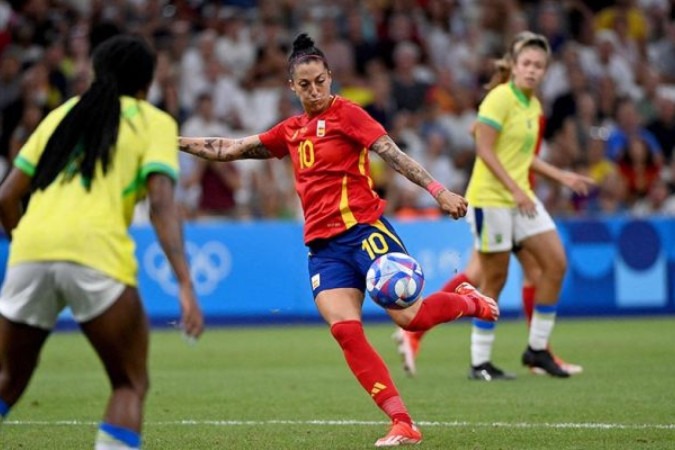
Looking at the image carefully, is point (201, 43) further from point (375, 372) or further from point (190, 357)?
point (375, 372)

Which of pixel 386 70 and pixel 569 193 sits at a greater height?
pixel 386 70

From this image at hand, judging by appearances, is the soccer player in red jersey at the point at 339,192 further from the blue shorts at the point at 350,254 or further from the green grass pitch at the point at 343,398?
the green grass pitch at the point at 343,398

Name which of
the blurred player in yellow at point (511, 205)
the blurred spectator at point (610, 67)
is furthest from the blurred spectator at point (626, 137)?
the blurred player in yellow at point (511, 205)

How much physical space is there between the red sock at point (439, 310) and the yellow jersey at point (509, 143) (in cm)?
301

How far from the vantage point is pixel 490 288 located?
40.9ft

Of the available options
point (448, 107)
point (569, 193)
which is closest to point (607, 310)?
point (569, 193)

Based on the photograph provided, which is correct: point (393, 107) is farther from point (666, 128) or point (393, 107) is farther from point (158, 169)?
point (158, 169)

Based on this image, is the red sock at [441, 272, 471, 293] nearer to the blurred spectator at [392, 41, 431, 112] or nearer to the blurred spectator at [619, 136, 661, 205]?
the blurred spectator at [619, 136, 661, 205]

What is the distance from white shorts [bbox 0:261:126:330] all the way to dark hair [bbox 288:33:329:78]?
310 centimetres

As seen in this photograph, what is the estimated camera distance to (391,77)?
23.5 metres

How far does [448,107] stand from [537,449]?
15.2 meters

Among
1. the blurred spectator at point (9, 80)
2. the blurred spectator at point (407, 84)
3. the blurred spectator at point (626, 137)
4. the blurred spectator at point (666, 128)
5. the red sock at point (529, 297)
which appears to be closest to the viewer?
the red sock at point (529, 297)

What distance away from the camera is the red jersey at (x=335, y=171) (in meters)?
9.09

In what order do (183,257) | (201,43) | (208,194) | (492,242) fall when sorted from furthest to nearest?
(201,43) < (208,194) < (492,242) < (183,257)
